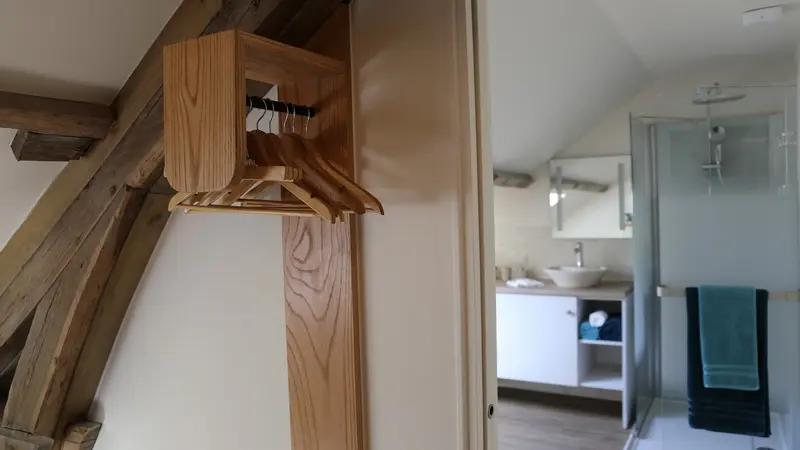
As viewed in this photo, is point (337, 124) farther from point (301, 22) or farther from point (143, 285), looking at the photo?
point (143, 285)

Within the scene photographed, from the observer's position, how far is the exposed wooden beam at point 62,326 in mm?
1747

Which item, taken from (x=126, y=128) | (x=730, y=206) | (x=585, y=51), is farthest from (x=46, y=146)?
(x=730, y=206)

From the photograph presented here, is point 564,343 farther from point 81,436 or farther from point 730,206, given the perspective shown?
point 81,436

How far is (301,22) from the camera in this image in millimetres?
1498

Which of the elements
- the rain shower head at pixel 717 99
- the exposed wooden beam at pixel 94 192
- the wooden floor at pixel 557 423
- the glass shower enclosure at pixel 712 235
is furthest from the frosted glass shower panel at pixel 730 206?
the exposed wooden beam at pixel 94 192

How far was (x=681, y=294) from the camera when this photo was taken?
3.54m

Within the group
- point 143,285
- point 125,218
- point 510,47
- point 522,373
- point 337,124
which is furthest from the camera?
point 522,373

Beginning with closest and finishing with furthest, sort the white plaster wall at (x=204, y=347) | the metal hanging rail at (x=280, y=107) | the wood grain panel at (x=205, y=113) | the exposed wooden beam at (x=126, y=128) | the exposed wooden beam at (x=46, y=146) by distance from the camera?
the wood grain panel at (x=205, y=113)
the metal hanging rail at (x=280, y=107)
the exposed wooden beam at (x=126, y=128)
the exposed wooden beam at (x=46, y=146)
the white plaster wall at (x=204, y=347)

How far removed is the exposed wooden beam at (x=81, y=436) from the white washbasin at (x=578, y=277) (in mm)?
2780

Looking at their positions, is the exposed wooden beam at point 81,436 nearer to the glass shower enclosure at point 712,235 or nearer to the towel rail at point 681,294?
the glass shower enclosure at point 712,235

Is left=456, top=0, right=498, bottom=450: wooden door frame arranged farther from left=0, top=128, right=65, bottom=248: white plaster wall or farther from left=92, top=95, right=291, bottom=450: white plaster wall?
left=0, top=128, right=65, bottom=248: white plaster wall

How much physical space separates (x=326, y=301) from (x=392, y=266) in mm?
196

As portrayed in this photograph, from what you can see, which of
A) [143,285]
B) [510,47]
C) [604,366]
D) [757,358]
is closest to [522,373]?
[604,366]

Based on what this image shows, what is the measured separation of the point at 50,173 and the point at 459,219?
1213mm
